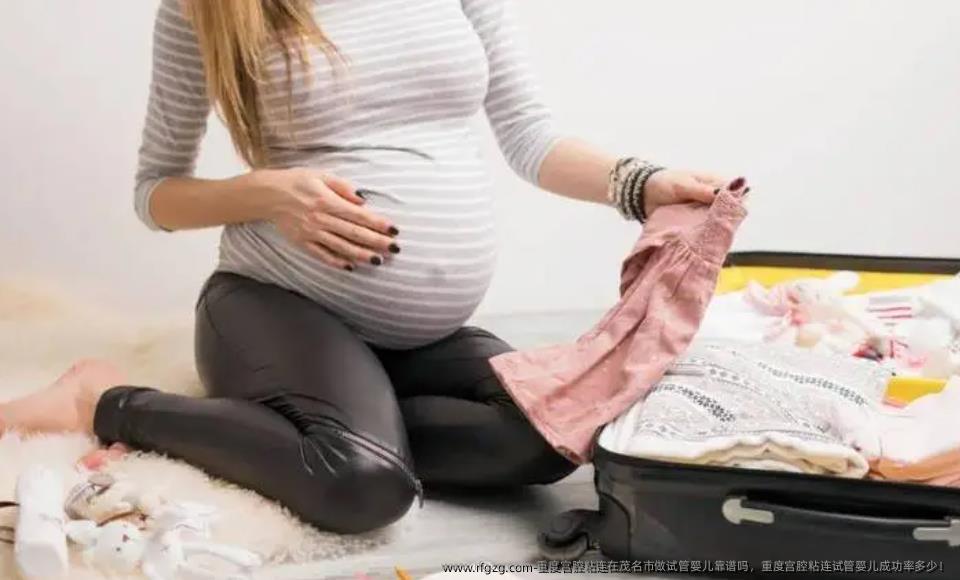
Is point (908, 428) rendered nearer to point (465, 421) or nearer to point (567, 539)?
point (567, 539)

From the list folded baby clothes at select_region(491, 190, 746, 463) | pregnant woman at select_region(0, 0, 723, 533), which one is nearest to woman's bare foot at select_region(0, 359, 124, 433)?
pregnant woman at select_region(0, 0, 723, 533)

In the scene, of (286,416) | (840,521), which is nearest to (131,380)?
(286,416)

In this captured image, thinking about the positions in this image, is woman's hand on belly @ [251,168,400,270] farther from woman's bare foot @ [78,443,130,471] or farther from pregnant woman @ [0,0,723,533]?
woman's bare foot @ [78,443,130,471]

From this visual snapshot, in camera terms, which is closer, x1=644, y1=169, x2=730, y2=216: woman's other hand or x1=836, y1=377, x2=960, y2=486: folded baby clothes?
x1=836, y1=377, x2=960, y2=486: folded baby clothes

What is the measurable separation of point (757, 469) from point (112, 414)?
0.63 metres

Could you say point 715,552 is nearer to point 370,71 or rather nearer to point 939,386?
point 939,386

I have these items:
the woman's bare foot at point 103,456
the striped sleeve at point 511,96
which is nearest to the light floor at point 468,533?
the woman's bare foot at point 103,456

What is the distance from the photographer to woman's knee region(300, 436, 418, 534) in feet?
3.98

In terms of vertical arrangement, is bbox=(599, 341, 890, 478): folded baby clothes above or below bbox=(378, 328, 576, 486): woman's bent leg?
above

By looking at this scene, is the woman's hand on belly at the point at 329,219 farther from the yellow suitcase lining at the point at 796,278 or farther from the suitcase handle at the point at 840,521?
the yellow suitcase lining at the point at 796,278

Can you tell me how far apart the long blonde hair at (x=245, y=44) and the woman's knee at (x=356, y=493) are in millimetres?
347

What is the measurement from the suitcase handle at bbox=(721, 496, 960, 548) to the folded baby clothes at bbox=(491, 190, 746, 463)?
0.56 ft

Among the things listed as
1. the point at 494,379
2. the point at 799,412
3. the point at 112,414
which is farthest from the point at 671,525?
the point at 112,414

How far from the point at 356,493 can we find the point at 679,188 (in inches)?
16.8
